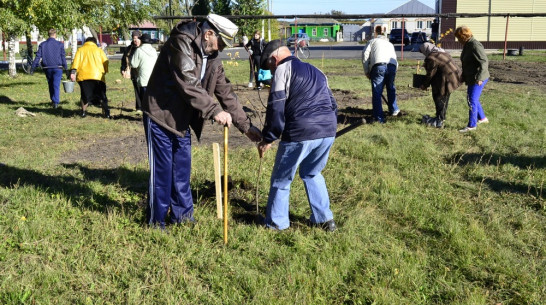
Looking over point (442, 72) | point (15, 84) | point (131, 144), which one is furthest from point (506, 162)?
point (15, 84)

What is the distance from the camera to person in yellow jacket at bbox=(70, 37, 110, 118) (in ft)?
34.6

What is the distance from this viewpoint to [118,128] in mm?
9539

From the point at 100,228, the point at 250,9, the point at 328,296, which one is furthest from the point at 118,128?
the point at 250,9

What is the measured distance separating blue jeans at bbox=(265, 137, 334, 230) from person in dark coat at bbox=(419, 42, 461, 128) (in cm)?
507

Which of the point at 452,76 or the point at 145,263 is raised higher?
the point at 452,76

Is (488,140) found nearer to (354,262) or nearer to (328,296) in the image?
(354,262)

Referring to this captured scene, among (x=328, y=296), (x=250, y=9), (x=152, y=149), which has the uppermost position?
(x=250, y=9)

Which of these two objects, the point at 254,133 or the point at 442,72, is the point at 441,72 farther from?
the point at 254,133

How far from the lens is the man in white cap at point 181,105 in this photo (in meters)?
4.07

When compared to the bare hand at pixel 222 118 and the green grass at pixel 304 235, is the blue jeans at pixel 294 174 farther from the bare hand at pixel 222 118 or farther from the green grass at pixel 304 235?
the bare hand at pixel 222 118

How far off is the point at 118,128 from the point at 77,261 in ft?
19.3

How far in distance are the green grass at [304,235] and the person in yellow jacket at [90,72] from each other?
3075 mm

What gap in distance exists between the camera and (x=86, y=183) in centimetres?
597

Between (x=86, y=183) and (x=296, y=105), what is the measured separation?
3.09 m
